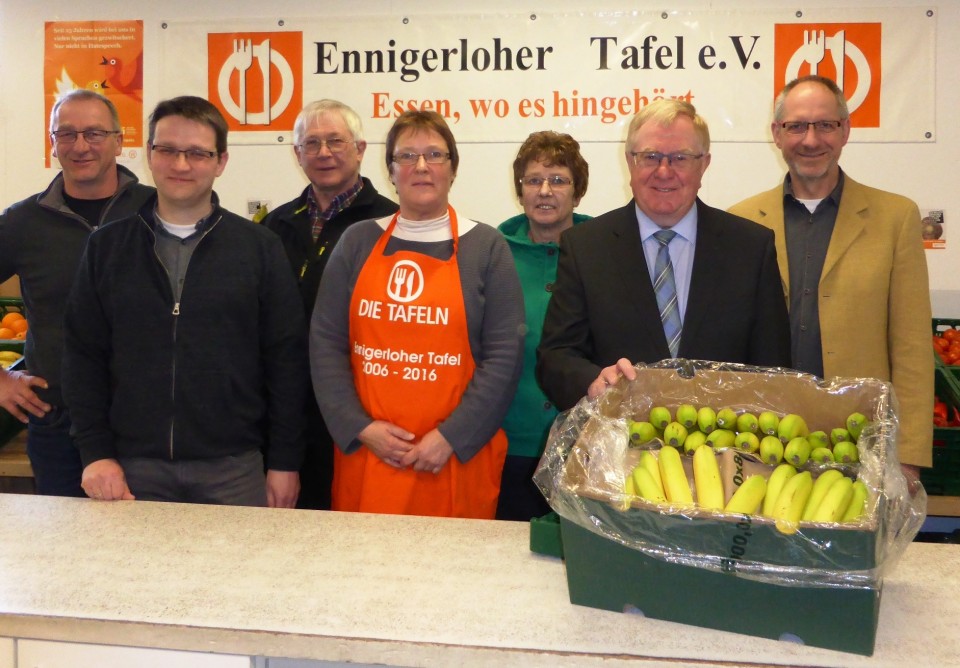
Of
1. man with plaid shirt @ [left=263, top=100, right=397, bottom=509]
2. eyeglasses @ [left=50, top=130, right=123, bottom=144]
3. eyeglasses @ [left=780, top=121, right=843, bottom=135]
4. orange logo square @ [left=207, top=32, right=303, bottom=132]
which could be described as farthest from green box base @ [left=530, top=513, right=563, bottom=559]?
orange logo square @ [left=207, top=32, right=303, bottom=132]

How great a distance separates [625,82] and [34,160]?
2907 mm

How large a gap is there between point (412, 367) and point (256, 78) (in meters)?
2.48

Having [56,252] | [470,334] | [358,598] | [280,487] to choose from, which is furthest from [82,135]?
[358,598]

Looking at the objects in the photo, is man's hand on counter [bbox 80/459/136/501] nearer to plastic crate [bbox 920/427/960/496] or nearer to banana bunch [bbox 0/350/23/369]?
banana bunch [bbox 0/350/23/369]

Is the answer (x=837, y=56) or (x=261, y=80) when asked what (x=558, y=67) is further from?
(x=261, y=80)

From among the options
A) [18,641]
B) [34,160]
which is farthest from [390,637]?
[34,160]

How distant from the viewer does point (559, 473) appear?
150 cm

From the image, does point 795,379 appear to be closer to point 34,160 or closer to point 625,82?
point 625,82

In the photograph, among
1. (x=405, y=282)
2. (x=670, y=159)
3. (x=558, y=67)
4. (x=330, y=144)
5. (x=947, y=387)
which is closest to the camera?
(x=670, y=159)

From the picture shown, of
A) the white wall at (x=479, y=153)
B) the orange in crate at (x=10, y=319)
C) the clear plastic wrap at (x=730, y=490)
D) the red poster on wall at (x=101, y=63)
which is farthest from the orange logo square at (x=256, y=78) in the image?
the clear plastic wrap at (x=730, y=490)

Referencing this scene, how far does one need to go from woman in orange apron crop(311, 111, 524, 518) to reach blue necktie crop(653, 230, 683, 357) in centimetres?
41

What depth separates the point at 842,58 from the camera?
3.84m

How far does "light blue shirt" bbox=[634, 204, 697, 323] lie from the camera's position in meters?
2.05

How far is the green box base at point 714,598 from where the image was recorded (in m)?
1.28
